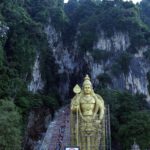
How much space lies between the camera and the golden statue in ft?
28.6

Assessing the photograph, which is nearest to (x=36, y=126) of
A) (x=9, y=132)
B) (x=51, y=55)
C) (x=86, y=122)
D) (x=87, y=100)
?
(x=51, y=55)

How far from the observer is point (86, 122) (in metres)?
8.78

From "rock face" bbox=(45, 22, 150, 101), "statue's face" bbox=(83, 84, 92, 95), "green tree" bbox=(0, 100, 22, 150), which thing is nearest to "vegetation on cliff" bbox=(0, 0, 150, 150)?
"green tree" bbox=(0, 100, 22, 150)

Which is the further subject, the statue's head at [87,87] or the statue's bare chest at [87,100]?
the statue's head at [87,87]

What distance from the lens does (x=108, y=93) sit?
24531mm

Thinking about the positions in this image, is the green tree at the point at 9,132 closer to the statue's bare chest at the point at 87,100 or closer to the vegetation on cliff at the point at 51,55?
the vegetation on cliff at the point at 51,55

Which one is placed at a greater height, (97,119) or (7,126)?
(7,126)

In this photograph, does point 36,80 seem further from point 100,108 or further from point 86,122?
point 86,122

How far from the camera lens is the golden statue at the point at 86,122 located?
28.6 feet

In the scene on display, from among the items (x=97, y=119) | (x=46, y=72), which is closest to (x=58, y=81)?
(x=46, y=72)

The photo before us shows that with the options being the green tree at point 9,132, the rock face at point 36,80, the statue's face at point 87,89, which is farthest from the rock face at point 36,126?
the statue's face at point 87,89

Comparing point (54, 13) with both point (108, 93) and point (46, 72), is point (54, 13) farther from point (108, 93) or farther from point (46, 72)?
point (108, 93)

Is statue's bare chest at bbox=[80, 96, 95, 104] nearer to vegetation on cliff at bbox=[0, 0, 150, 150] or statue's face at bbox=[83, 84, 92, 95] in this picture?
statue's face at bbox=[83, 84, 92, 95]

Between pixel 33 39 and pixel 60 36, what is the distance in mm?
5376
